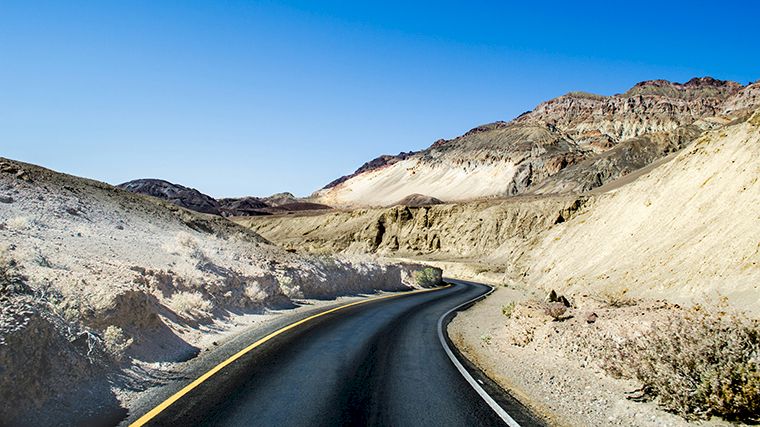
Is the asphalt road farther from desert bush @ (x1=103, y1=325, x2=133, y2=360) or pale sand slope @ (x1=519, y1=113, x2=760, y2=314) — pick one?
pale sand slope @ (x1=519, y1=113, x2=760, y2=314)

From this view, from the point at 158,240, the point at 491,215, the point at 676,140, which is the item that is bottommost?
the point at 158,240

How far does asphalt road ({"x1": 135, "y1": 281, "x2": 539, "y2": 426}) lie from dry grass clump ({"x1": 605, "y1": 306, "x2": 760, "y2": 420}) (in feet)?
6.69

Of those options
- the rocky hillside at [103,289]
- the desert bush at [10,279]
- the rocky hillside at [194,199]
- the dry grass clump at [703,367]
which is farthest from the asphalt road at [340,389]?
the rocky hillside at [194,199]

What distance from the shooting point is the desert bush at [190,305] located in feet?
39.9

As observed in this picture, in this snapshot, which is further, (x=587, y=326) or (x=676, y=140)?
(x=676, y=140)

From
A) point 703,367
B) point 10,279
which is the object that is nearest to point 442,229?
point 703,367

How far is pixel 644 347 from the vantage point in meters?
8.21

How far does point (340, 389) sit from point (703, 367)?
4.97 meters

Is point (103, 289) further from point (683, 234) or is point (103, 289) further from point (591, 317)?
point (683, 234)

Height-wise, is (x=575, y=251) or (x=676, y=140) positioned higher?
(x=676, y=140)

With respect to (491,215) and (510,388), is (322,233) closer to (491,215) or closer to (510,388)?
(491,215)

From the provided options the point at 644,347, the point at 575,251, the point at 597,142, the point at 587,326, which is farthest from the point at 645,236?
the point at 597,142

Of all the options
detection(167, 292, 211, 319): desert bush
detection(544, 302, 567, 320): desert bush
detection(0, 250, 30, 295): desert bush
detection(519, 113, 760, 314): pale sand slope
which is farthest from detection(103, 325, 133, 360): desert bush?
detection(519, 113, 760, 314): pale sand slope

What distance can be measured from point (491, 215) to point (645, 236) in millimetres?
57545
